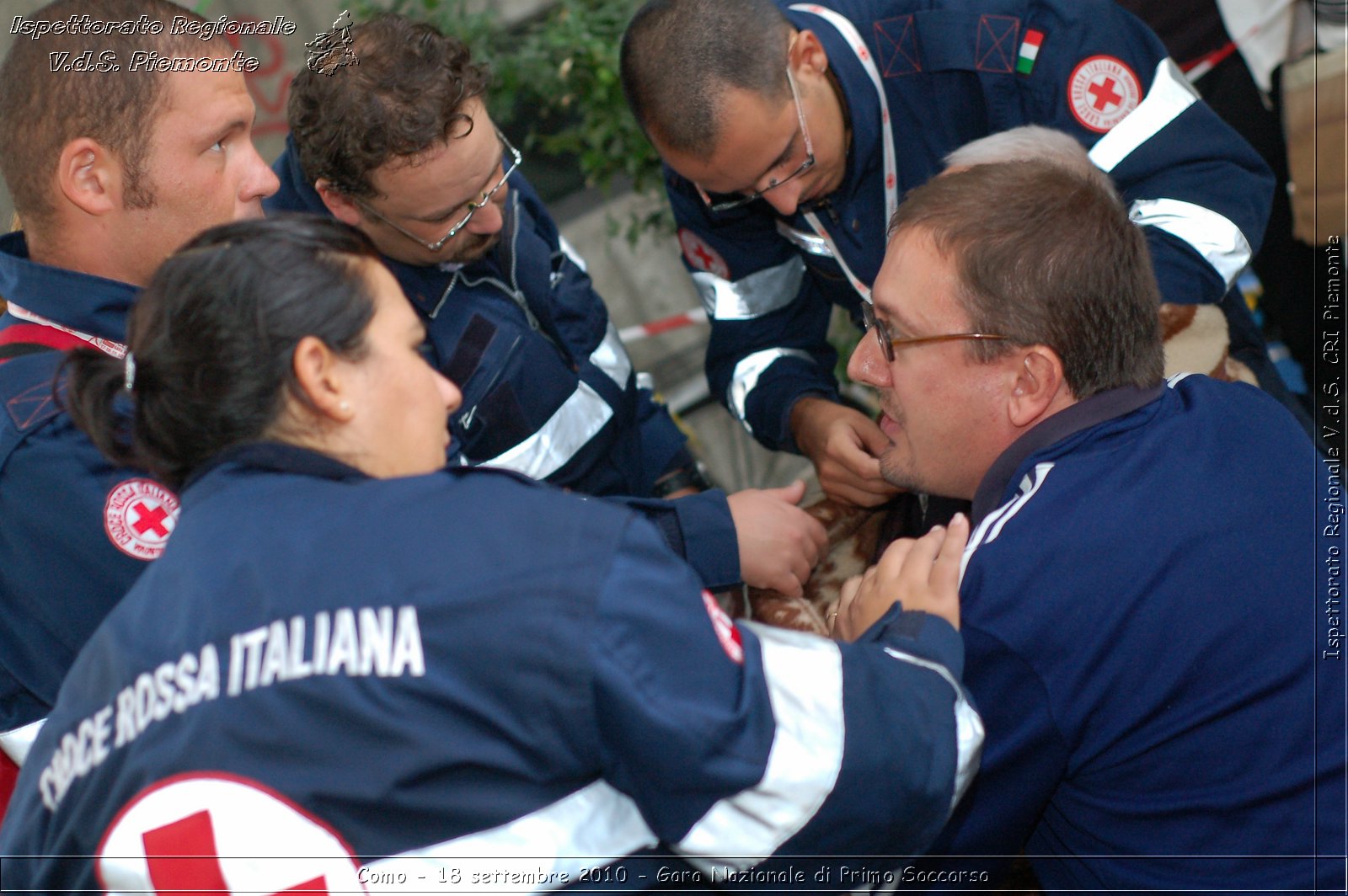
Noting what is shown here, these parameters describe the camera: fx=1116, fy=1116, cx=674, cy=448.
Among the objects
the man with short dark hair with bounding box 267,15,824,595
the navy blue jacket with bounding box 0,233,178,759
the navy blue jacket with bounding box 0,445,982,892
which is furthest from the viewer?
the man with short dark hair with bounding box 267,15,824,595

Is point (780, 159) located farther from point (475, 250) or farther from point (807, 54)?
point (475, 250)

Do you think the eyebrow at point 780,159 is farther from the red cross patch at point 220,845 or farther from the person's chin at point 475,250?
the red cross patch at point 220,845

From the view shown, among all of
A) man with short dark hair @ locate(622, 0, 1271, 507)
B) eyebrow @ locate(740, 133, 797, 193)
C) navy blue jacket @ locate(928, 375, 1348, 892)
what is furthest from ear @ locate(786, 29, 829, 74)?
navy blue jacket @ locate(928, 375, 1348, 892)

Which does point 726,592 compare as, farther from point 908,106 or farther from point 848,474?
point 908,106

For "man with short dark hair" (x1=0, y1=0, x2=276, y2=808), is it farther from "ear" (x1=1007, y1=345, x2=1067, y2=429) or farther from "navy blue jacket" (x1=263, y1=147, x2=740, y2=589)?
"ear" (x1=1007, y1=345, x2=1067, y2=429)

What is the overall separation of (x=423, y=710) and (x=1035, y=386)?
125 cm

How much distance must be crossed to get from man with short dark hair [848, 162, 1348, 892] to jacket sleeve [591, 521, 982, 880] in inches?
9.8

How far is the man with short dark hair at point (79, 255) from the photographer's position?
1750mm

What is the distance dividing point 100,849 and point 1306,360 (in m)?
4.13

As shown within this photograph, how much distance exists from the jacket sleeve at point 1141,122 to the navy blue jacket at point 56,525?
2.13 m

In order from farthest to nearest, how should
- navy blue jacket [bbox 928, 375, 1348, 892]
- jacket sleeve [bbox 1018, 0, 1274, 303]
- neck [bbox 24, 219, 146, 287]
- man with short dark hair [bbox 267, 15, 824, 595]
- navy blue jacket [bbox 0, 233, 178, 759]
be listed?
jacket sleeve [bbox 1018, 0, 1274, 303]
man with short dark hair [bbox 267, 15, 824, 595]
neck [bbox 24, 219, 146, 287]
navy blue jacket [bbox 0, 233, 178, 759]
navy blue jacket [bbox 928, 375, 1348, 892]

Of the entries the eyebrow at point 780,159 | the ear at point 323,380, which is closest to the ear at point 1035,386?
the eyebrow at point 780,159

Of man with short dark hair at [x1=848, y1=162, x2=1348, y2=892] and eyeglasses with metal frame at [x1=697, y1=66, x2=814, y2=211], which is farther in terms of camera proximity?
eyeglasses with metal frame at [x1=697, y1=66, x2=814, y2=211]

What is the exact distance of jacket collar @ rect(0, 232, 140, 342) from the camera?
1.88m
